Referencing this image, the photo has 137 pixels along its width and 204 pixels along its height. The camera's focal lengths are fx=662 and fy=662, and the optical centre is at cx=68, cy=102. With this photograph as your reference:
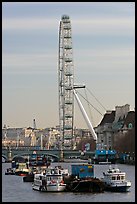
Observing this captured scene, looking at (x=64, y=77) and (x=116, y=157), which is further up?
(x=64, y=77)

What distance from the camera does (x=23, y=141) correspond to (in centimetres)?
7794

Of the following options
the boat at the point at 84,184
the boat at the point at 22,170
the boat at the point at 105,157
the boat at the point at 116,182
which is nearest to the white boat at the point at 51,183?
the boat at the point at 84,184

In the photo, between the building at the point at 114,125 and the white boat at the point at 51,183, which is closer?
the white boat at the point at 51,183

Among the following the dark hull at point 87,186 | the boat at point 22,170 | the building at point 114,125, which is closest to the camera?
the dark hull at point 87,186

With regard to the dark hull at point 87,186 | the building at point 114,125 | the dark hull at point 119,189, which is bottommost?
→ the dark hull at point 119,189

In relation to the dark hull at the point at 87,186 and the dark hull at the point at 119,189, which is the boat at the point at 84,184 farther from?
the dark hull at the point at 119,189

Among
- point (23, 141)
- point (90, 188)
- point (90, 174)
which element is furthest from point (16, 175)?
point (23, 141)

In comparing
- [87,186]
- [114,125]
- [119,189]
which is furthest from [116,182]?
[114,125]

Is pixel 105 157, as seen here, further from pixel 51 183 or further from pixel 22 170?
pixel 51 183

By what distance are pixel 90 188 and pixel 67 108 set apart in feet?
76.8

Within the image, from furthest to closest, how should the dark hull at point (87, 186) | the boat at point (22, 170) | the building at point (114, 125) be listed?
the building at point (114, 125)
the boat at point (22, 170)
the dark hull at point (87, 186)

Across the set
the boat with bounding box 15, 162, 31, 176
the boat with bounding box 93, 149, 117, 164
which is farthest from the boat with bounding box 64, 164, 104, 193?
the boat with bounding box 93, 149, 117, 164

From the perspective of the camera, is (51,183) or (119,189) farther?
(51,183)

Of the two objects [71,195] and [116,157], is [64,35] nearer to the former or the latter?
[116,157]
